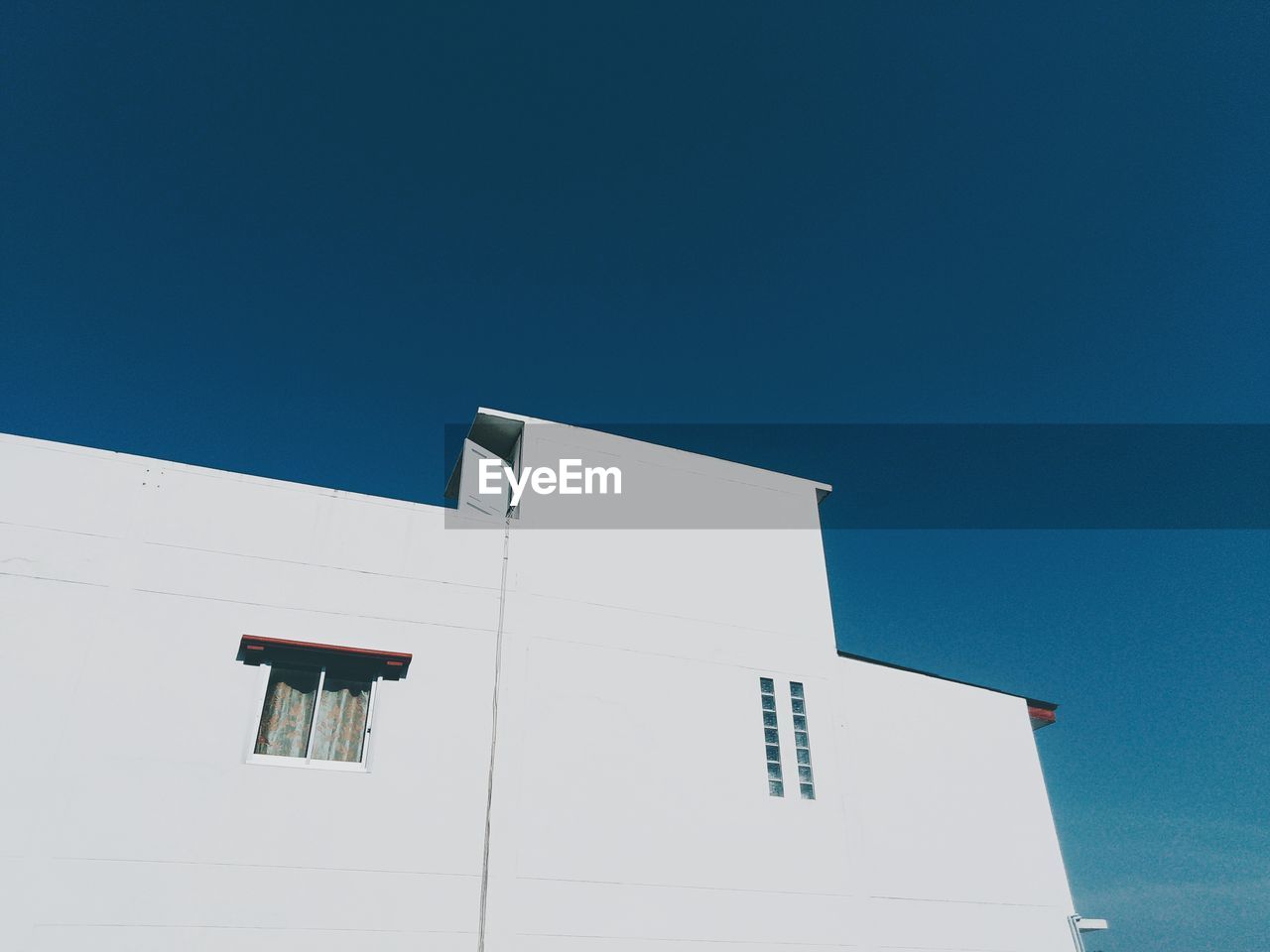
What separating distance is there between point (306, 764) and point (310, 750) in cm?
18

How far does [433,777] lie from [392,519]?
3.59 metres

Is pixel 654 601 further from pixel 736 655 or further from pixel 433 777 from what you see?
pixel 433 777

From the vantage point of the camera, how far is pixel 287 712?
10.5m

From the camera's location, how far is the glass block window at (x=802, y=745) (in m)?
13.1

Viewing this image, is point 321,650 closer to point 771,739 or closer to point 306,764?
point 306,764

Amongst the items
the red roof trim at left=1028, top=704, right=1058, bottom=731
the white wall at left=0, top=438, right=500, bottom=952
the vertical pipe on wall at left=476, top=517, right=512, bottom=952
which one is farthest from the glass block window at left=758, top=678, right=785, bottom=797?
the red roof trim at left=1028, top=704, right=1058, bottom=731

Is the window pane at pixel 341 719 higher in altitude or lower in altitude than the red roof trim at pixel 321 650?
lower

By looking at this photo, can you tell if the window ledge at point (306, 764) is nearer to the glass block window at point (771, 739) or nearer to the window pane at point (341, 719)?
the window pane at point (341, 719)

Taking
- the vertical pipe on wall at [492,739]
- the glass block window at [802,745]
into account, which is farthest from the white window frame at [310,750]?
the glass block window at [802,745]

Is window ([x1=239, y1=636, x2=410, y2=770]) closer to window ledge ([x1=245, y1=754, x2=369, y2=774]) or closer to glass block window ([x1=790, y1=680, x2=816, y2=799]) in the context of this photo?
window ledge ([x1=245, y1=754, x2=369, y2=774])

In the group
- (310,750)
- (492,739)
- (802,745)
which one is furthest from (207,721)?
(802,745)

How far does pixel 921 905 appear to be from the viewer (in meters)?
13.4

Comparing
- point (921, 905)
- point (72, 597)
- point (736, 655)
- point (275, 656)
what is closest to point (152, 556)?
point (72, 597)

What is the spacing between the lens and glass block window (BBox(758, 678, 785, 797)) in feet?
42.2
